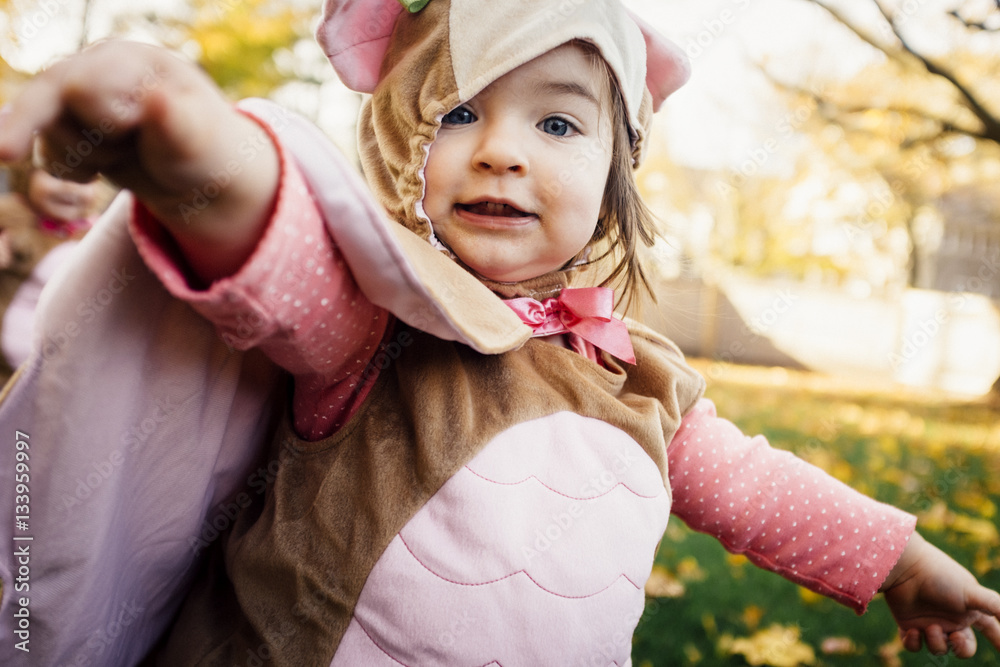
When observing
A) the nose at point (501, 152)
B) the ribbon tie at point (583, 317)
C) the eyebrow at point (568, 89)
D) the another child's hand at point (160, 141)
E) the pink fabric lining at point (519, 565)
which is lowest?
the pink fabric lining at point (519, 565)

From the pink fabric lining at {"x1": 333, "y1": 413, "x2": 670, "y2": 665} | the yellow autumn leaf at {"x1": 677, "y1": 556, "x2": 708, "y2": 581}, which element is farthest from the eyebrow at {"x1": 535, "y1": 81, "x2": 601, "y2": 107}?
the yellow autumn leaf at {"x1": 677, "y1": 556, "x2": 708, "y2": 581}

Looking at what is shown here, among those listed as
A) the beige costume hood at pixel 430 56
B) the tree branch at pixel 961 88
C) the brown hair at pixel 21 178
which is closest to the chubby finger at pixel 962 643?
the beige costume hood at pixel 430 56

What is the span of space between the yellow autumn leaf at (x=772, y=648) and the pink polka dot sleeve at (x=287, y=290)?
2.10 m

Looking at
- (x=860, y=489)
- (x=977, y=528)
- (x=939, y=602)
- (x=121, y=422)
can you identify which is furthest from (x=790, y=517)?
(x=860, y=489)

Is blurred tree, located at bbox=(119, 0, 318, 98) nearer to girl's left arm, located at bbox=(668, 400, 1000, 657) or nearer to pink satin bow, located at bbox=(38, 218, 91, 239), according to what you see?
pink satin bow, located at bbox=(38, 218, 91, 239)

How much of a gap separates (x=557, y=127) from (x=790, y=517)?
91 cm

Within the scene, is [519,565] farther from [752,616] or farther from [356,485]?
[752,616]

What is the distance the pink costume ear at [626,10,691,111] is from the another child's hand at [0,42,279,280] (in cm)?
104

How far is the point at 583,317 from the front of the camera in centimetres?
129

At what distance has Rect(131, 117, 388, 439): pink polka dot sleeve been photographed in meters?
0.75

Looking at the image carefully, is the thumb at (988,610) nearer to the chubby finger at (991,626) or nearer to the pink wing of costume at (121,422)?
the chubby finger at (991,626)

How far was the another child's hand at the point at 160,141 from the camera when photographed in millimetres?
634

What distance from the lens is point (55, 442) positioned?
3.10 ft

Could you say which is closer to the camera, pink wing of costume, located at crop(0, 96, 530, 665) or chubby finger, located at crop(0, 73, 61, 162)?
chubby finger, located at crop(0, 73, 61, 162)
